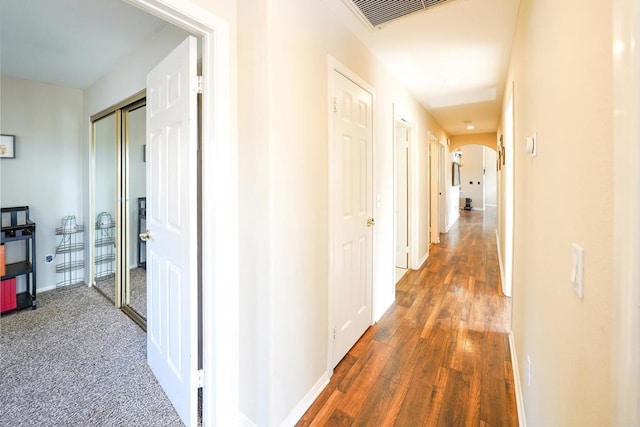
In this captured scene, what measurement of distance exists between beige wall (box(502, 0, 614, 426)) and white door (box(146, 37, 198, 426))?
4.75ft

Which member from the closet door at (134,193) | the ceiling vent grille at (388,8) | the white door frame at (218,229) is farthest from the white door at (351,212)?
the closet door at (134,193)

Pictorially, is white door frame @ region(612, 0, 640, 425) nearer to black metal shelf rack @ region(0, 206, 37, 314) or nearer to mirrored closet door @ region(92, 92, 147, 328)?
mirrored closet door @ region(92, 92, 147, 328)

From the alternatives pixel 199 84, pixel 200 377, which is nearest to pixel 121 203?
pixel 199 84

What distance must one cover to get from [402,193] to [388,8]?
265cm

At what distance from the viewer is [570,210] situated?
75 centimetres

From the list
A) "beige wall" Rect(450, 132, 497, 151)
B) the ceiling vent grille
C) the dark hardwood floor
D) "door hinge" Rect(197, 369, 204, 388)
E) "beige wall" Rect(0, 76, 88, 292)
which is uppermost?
"beige wall" Rect(450, 132, 497, 151)

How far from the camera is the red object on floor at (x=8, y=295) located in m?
2.69

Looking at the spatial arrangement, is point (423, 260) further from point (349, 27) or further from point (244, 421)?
point (244, 421)

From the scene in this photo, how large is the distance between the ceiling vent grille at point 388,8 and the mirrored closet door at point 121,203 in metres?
1.85

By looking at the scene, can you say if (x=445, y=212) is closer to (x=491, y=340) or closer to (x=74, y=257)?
(x=491, y=340)

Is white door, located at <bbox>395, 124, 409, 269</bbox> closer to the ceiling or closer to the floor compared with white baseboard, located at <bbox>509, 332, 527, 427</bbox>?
closer to the ceiling

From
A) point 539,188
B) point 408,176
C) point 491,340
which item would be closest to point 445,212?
point 408,176

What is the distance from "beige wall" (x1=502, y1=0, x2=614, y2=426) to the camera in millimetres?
533

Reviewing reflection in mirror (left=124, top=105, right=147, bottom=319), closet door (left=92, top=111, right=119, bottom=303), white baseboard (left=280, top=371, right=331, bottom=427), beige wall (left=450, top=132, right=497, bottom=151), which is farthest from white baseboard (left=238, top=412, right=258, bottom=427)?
beige wall (left=450, top=132, right=497, bottom=151)
